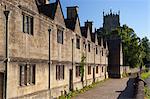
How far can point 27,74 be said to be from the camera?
17.8 m

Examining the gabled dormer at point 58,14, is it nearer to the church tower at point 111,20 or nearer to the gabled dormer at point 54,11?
the gabled dormer at point 54,11

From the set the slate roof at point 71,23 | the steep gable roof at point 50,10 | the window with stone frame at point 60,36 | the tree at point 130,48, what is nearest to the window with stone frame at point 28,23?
the steep gable roof at point 50,10

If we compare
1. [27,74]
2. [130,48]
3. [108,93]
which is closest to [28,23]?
[27,74]

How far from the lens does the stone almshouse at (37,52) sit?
15.3 metres

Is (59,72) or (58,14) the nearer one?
(59,72)

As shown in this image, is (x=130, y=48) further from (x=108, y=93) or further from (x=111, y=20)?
(x=111, y=20)

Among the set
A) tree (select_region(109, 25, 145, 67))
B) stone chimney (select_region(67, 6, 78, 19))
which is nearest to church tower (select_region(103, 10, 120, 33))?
tree (select_region(109, 25, 145, 67))

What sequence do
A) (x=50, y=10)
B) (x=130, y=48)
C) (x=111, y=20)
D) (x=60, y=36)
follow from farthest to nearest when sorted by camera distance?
(x=111, y=20), (x=130, y=48), (x=60, y=36), (x=50, y=10)

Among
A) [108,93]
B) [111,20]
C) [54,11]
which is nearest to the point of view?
[54,11]

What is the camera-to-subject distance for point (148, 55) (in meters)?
110

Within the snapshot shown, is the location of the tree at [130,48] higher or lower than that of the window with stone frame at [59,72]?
higher

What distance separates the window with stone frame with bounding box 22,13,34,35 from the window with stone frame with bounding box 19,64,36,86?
85.2 inches

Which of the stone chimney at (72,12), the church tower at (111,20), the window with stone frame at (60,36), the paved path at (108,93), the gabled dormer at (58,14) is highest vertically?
the church tower at (111,20)

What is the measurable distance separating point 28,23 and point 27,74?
3222 millimetres
